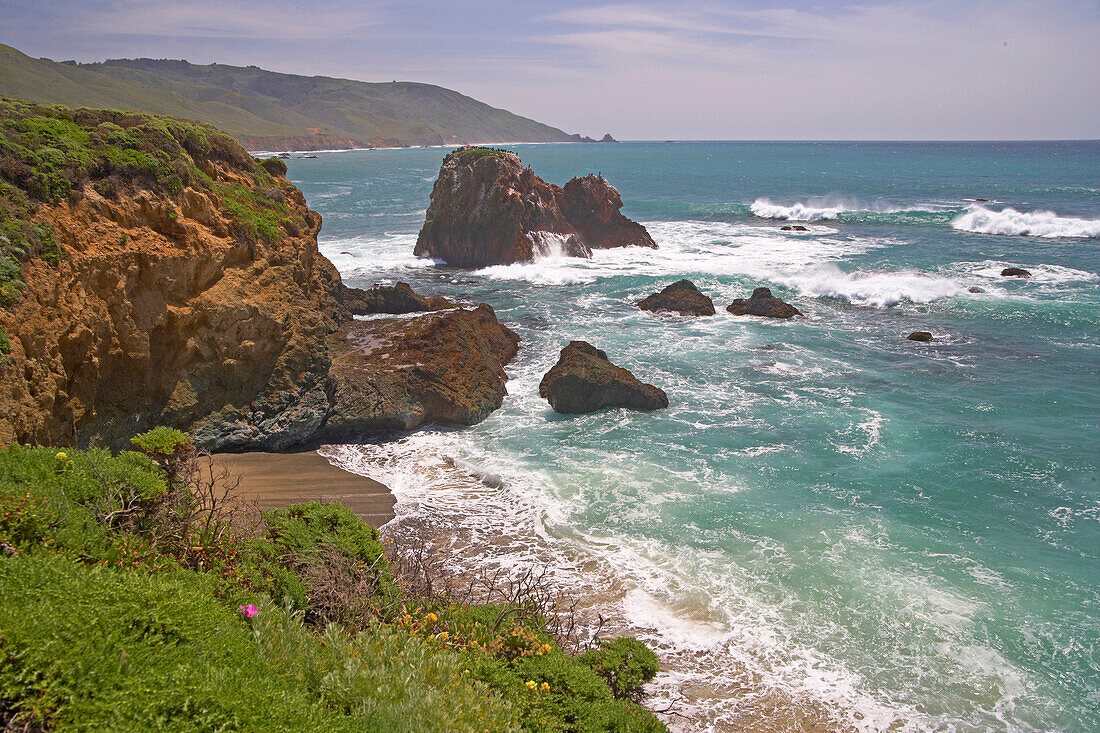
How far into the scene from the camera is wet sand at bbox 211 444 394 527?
39.3 ft

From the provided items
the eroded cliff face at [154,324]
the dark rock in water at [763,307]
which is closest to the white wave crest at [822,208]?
the dark rock in water at [763,307]

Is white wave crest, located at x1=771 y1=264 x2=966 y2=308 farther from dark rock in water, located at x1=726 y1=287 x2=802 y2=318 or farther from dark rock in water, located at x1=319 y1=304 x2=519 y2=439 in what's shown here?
dark rock in water, located at x1=319 y1=304 x2=519 y2=439

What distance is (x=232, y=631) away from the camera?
5344mm

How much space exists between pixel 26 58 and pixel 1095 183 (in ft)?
588

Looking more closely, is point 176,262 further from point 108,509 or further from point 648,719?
point 648,719

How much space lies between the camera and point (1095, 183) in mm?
77812

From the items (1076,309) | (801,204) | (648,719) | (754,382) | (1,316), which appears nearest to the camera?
(648,719)

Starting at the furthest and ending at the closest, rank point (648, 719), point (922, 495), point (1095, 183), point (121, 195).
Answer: point (1095, 183) → point (922, 495) → point (121, 195) → point (648, 719)

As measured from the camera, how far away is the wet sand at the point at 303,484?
12.0 metres

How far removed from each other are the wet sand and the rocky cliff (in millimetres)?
540

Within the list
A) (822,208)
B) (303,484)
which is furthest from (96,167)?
(822,208)

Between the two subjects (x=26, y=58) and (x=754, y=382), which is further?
(x=26, y=58)

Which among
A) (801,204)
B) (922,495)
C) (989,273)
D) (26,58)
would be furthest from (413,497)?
(26,58)

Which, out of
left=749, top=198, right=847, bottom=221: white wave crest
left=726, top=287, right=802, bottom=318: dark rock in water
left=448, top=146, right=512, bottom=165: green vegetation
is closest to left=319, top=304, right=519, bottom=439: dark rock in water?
left=726, top=287, right=802, bottom=318: dark rock in water
